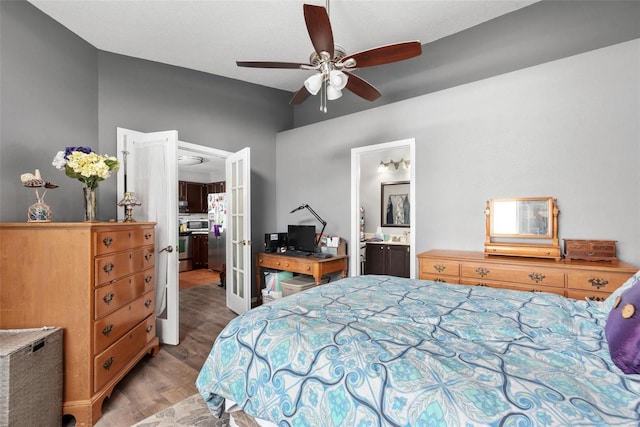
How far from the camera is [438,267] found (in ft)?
8.94

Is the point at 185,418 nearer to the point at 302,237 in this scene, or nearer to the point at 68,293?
the point at 68,293

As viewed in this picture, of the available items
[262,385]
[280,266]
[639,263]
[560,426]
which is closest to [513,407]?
[560,426]

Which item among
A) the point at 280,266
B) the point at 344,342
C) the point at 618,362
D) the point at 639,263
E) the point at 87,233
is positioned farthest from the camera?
the point at 280,266

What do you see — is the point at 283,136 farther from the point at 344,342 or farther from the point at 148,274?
the point at 344,342

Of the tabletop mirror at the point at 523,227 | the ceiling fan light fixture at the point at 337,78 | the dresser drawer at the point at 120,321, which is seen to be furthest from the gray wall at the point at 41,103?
the tabletop mirror at the point at 523,227

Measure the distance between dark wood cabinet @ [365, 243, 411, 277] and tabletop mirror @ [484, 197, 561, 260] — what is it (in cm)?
181

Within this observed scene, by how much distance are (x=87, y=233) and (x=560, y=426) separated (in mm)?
2283

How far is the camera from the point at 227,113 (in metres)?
4.02

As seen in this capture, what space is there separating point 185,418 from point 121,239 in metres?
1.26

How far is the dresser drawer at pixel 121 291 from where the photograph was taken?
187cm

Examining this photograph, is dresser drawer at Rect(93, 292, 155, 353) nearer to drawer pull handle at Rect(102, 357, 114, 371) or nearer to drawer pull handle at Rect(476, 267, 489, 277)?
drawer pull handle at Rect(102, 357, 114, 371)

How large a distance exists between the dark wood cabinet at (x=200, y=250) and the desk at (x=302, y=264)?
3167 millimetres

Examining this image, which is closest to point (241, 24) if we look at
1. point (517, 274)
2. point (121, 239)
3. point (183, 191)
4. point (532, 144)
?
point (121, 239)

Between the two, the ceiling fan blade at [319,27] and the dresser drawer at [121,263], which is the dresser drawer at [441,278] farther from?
the dresser drawer at [121,263]
